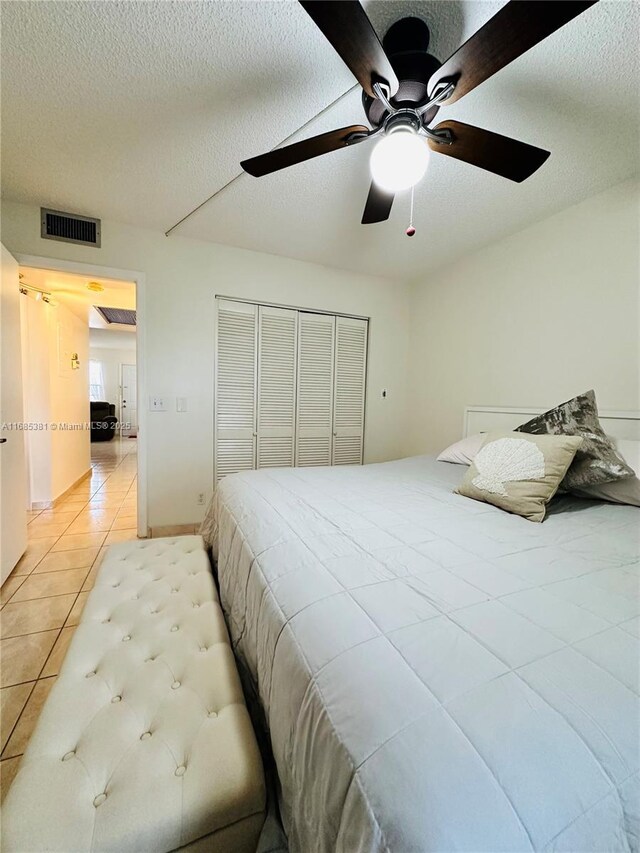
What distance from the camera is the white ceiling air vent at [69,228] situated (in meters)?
2.36

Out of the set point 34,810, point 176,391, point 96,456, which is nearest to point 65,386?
point 176,391

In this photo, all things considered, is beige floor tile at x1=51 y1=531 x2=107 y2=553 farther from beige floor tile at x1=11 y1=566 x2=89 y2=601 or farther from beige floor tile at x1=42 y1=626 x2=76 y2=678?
beige floor tile at x1=42 y1=626 x2=76 y2=678

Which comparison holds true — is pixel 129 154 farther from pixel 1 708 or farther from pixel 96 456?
pixel 96 456

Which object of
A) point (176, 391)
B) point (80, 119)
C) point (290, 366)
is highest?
point (80, 119)

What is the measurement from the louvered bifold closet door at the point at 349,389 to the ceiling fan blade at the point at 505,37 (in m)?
2.36

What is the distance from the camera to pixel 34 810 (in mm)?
623

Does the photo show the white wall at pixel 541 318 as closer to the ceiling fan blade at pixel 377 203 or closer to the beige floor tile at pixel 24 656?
the ceiling fan blade at pixel 377 203

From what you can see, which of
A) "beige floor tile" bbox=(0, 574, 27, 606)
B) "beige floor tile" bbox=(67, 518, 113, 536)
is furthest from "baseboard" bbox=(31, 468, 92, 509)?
"beige floor tile" bbox=(0, 574, 27, 606)

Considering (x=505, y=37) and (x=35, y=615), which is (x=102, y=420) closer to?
(x=35, y=615)

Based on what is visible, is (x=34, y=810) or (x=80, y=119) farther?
(x=80, y=119)

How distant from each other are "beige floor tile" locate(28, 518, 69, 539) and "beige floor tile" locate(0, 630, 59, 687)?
1416 millimetres

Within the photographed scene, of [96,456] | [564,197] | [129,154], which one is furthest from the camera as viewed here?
[96,456]

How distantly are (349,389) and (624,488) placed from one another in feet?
7.84

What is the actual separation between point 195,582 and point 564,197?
3.01m
